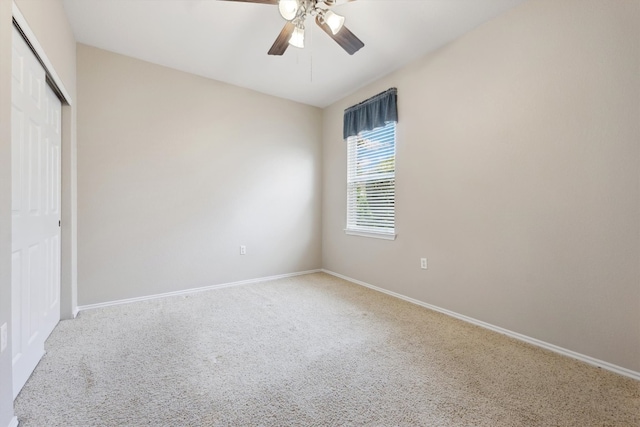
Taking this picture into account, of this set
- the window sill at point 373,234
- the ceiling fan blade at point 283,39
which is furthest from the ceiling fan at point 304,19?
the window sill at point 373,234

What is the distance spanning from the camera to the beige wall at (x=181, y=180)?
293 centimetres

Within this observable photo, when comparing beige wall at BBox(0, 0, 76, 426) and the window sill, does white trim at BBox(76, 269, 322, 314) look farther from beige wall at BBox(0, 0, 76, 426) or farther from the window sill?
the window sill

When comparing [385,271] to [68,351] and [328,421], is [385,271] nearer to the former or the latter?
[328,421]

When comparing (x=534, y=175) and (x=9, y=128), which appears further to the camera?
(x=534, y=175)

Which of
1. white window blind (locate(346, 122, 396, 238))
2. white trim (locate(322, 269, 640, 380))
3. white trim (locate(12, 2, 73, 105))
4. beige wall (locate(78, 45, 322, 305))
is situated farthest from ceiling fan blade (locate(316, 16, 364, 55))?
white trim (locate(322, 269, 640, 380))

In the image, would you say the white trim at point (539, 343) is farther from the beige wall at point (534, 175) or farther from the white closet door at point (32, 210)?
the white closet door at point (32, 210)

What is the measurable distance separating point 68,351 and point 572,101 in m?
4.03

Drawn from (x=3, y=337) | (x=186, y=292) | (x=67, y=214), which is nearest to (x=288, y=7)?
(x=3, y=337)

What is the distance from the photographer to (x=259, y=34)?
264cm

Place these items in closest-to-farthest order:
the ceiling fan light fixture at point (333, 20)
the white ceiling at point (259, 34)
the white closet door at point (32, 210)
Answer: the white closet door at point (32, 210) < the ceiling fan light fixture at point (333, 20) < the white ceiling at point (259, 34)

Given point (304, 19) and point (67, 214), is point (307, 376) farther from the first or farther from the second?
point (67, 214)

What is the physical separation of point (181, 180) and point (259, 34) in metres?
1.85

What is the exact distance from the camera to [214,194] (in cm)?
357

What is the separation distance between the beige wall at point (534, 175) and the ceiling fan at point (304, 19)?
3.96ft
